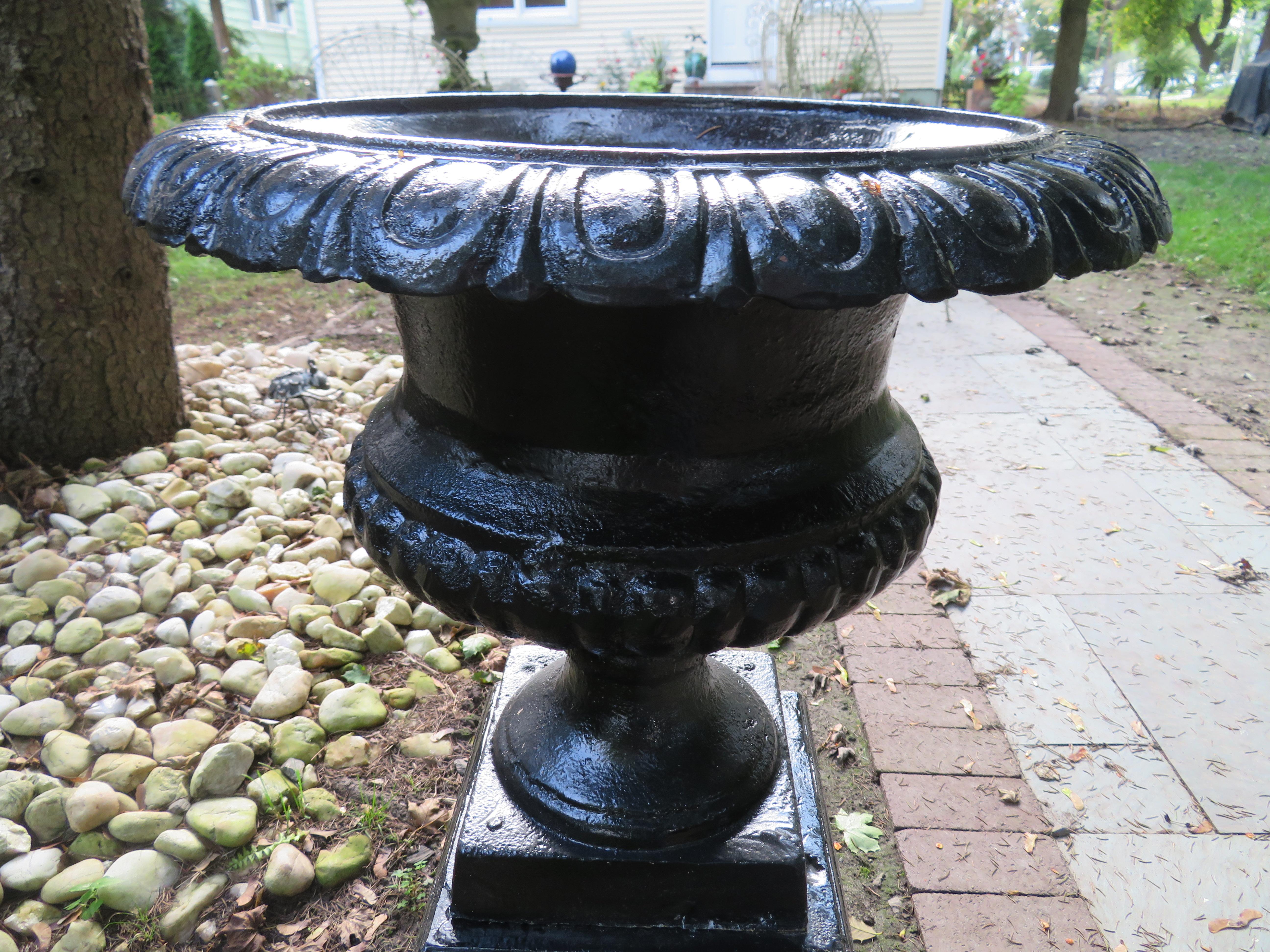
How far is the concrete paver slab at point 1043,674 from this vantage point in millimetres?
2102

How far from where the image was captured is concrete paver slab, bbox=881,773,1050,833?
1816 millimetres

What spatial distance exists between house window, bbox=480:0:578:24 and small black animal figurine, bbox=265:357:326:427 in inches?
442

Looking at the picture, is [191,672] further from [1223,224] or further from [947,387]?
[1223,224]

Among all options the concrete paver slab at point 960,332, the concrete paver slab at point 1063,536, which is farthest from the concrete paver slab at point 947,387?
the concrete paver slab at point 1063,536

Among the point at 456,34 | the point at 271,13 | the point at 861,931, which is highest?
the point at 271,13

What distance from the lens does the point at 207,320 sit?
193 inches

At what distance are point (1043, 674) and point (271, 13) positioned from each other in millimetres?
18543

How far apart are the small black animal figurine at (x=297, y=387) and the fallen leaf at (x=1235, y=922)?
321 cm

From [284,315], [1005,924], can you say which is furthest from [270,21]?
[1005,924]

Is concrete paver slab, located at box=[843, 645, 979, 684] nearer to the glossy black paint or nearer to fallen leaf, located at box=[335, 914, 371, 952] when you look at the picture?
fallen leaf, located at box=[335, 914, 371, 952]

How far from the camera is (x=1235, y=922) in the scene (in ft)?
5.27

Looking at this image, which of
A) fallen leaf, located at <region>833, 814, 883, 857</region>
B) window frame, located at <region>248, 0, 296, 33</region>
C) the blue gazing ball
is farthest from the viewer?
window frame, located at <region>248, 0, 296, 33</region>

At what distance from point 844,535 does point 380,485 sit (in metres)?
0.67

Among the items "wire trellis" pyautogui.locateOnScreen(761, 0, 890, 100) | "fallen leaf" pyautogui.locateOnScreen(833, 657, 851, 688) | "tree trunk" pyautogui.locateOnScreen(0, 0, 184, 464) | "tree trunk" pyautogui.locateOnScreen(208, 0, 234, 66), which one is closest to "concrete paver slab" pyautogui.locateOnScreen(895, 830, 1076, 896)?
"fallen leaf" pyautogui.locateOnScreen(833, 657, 851, 688)
